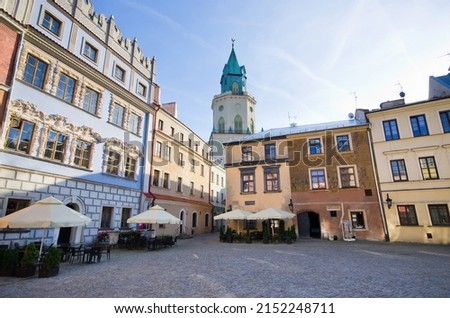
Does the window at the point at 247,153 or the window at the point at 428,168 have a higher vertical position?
the window at the point at 247,153

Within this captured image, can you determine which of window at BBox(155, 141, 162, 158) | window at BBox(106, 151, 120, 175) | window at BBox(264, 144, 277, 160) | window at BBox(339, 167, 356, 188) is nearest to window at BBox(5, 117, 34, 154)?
window at BBox(106, 151, 120, 175)

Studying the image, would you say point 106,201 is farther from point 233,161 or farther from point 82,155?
point 233,161

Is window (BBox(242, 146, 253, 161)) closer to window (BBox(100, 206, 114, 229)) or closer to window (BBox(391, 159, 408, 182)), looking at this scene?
window (BBox(391, 159, 408, 182))

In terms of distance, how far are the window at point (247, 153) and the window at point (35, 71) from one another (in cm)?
1743

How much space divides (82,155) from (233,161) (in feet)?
46.4

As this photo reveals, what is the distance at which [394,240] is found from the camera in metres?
18.2

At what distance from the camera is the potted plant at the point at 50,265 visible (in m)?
7.97

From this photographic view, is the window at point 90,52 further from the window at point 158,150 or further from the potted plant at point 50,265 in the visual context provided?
the potted plant at point 50,265

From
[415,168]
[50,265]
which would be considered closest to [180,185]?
[50,265]

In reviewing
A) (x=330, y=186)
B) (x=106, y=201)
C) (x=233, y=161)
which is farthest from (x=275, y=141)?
(x=106, y=201)

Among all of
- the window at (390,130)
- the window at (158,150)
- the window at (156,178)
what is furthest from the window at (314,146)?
the window at (156,178)

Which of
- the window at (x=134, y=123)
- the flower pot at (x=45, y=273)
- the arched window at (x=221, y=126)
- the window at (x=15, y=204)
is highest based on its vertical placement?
the arched window at (x=221, y=126)

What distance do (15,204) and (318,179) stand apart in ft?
70.9

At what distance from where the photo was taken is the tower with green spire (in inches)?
1905
